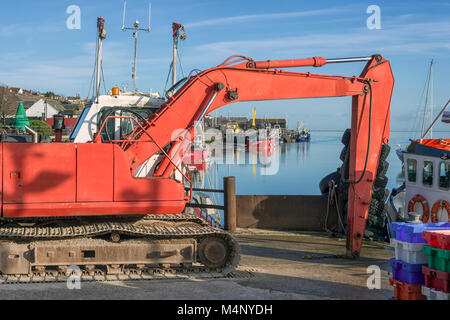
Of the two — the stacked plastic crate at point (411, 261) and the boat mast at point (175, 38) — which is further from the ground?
the boat mast at point (175, 38)

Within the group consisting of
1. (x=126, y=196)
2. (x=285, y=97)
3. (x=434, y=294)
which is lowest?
(x=434, y=294)

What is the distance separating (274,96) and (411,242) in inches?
180

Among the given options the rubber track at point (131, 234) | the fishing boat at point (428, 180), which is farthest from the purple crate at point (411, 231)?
the fishing boat at point (428, 180)

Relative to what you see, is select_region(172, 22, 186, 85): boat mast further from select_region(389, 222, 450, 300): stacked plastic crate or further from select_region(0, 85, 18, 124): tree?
select_region(0, 85, 18, 124): tree

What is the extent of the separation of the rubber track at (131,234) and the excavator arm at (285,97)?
111 centimetres

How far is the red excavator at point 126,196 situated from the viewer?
1000cm

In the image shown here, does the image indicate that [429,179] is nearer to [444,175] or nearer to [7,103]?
[444,175]

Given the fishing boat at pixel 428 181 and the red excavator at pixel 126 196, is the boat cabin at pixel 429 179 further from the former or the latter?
the red excavator at pixel 126 196

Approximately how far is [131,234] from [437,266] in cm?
524

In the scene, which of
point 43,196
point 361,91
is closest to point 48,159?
point 43,196

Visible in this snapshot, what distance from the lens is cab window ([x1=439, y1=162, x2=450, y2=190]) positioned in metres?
14.5

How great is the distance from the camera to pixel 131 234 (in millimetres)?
10484

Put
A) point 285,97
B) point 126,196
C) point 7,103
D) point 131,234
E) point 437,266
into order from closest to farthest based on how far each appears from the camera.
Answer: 1. point 437,266
2. point 126,196
3. point 131,234
4. point 285,97
5. point 7,103

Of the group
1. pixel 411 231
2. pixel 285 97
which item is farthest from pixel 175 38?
pixel 411 231
